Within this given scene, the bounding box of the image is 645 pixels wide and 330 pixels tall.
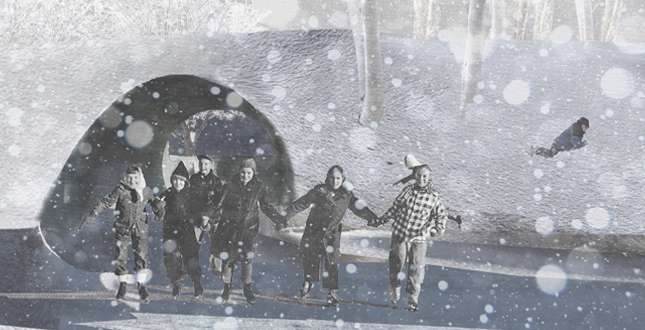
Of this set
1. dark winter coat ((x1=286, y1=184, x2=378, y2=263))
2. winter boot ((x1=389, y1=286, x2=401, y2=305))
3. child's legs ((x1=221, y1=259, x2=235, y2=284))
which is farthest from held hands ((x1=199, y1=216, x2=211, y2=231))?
winter boot ((x1=389, y1=286, x2=401, y2=305))

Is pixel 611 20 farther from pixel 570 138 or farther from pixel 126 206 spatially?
pixel 126 206

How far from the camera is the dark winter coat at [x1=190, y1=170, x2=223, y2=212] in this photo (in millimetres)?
5480

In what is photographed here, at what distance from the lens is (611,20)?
1377 cm

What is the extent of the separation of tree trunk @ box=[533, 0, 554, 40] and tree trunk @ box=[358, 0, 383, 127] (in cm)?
799

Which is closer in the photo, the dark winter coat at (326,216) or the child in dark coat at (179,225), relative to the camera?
the dark winter coat at (326,216)

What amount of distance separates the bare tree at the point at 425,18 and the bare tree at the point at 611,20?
15.2 ft

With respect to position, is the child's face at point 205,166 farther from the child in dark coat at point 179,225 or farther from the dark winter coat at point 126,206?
the dark winter coat at point 126,206

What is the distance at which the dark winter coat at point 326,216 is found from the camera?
528 centimetres

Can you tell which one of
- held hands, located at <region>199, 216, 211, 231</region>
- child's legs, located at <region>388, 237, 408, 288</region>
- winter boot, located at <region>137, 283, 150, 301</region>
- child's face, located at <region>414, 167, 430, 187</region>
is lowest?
winter boot, located at <region>137, 283, 150, 301</region>

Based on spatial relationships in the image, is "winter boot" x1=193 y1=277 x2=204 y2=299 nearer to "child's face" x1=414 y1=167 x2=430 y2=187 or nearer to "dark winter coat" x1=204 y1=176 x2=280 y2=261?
"dark winter coat" x1=204 y1=176 x2=280 y2=261

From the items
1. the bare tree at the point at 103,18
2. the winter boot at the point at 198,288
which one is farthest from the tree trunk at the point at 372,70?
the bare tree at the point at 103,18

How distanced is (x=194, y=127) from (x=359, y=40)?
33.8ft

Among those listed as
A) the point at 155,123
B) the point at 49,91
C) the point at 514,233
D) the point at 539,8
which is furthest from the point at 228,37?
the point at 539,8

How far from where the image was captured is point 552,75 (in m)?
8.26
